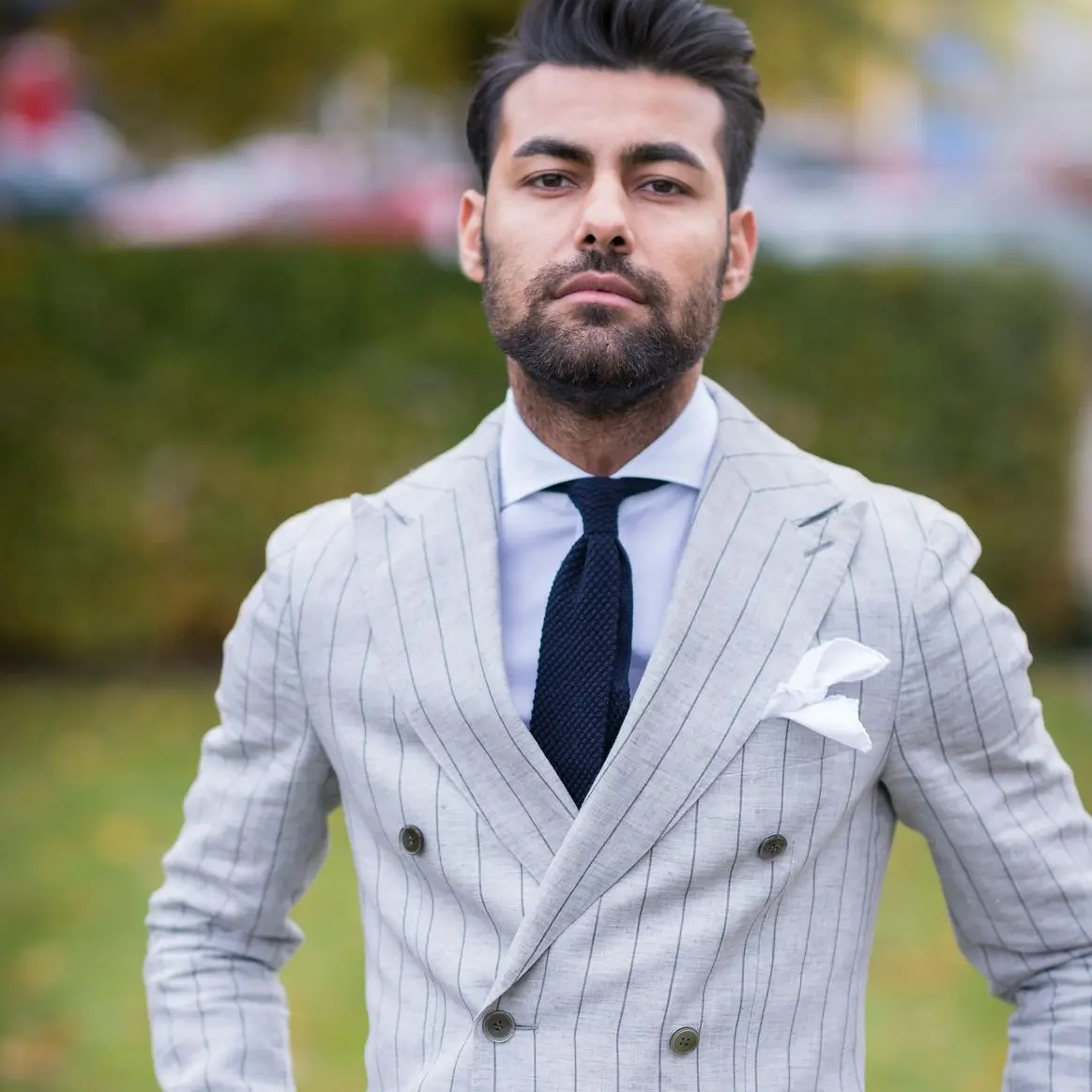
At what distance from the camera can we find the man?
2.04 m

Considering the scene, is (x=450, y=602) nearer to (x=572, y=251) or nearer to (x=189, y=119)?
(x=572, y=251)

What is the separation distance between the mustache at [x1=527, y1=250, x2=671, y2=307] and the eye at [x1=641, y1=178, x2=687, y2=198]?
14cm

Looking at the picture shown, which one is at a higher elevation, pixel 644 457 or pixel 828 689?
pixel 644 457

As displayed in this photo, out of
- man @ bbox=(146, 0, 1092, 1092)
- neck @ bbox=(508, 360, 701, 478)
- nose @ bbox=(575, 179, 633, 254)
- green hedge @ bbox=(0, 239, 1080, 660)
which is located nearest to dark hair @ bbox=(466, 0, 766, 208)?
man @ bbox=(146, 0, 1092, 1092)

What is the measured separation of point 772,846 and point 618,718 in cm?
27

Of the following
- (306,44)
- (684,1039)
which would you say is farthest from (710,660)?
(306,44)

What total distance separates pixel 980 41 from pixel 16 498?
19.3 feet

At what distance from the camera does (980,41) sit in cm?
886

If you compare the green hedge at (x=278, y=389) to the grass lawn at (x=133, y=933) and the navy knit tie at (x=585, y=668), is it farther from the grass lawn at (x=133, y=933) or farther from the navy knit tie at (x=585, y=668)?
the navy knit tie at (x=585, y=668)

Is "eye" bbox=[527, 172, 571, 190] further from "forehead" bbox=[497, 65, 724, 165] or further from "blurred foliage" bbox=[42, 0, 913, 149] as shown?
"blurred foliage" bbox=[42, 0, 913, 149]

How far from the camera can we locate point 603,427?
225cm

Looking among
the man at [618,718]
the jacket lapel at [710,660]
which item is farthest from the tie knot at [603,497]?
the jacket lapel at [710,660]

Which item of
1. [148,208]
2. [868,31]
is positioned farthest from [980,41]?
[148,208]

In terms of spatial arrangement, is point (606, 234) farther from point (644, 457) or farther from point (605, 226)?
point (644, 457)
